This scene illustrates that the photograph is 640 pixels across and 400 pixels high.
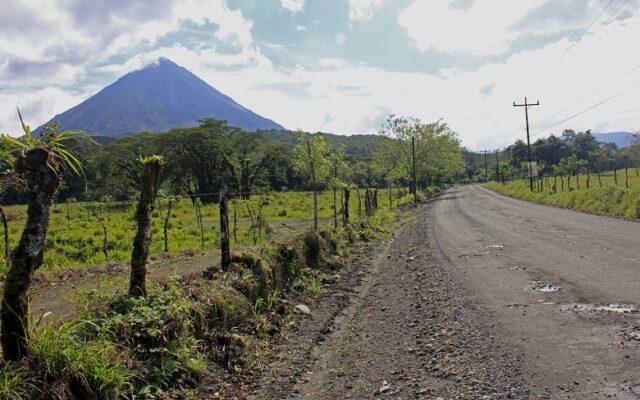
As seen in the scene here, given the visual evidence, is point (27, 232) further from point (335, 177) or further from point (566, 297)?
point (335, 177)

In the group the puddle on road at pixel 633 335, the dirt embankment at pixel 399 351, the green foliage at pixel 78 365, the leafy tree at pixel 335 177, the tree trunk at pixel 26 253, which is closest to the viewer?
the green foliage at pixel 78 365

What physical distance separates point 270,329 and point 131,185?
43899mm

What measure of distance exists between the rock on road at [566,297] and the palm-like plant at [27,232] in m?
4.42

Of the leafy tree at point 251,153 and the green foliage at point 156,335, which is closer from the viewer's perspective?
the green foliage at point 156,335

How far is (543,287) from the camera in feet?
25.2

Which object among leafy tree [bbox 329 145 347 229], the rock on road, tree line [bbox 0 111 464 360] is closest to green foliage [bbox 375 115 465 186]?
tree line [bbox 0 111 464 360]

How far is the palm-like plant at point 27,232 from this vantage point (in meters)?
3.66

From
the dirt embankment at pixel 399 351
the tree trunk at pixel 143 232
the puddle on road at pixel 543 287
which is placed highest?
the tree trunk at pixel 143 232

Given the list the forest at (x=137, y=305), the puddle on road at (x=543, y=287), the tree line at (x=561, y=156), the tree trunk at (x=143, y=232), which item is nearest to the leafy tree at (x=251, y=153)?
the forest at (x=137, y=305)

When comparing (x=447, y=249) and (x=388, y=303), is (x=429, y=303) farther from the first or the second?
(x=447, y=249)

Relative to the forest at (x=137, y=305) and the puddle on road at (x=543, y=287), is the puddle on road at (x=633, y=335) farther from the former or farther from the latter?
the forest at (x=137, y=305)

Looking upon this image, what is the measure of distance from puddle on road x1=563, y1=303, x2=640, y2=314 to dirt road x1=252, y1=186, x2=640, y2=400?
0.01 m

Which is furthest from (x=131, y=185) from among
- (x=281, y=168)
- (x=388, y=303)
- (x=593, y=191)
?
(x=388, y=303)

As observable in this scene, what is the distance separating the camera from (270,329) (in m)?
6.71
